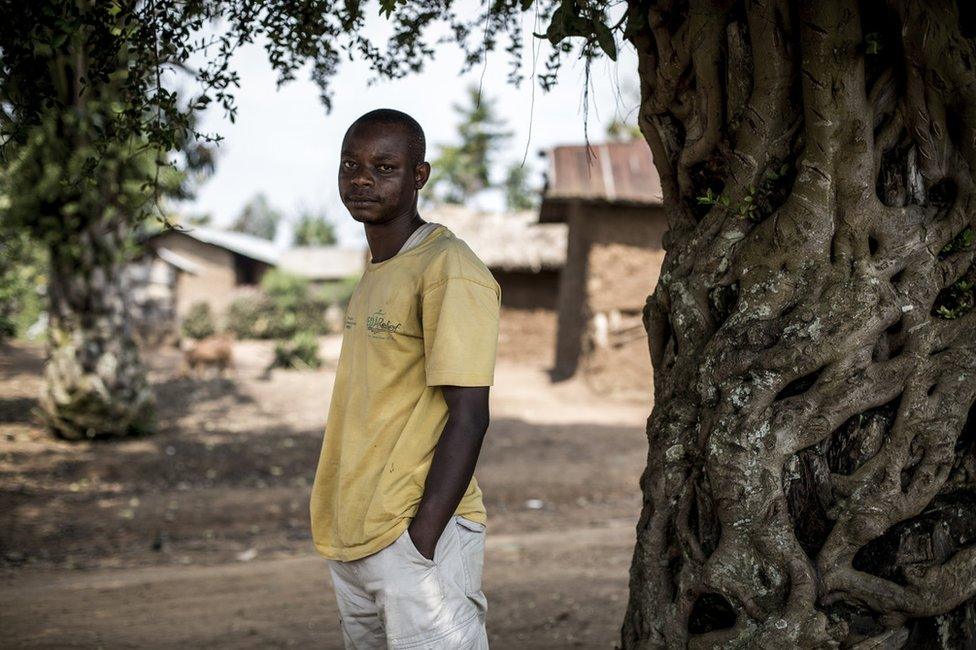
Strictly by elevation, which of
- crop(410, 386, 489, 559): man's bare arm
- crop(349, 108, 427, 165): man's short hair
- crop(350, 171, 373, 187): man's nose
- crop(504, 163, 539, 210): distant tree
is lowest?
crop(410, 386, 489, 559): man's bare arm

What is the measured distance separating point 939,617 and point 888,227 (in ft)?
3.41

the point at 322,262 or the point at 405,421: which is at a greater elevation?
the point at 322,262

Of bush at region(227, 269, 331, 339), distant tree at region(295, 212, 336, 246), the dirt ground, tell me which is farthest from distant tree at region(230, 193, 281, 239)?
the dirt ground

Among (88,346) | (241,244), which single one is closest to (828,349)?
(88,346)

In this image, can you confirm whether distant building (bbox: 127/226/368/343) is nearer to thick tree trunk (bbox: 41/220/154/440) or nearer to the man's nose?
thick tree trunk (bbox: 41/220/154/440)

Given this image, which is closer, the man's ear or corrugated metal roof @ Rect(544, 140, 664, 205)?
the man's ear

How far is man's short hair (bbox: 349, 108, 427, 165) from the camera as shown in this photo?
224 cm

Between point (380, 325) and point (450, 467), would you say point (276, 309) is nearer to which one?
point (380, 325)

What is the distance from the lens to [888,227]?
7.45 ft

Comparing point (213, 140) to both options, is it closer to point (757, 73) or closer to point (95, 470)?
point (757, 73)

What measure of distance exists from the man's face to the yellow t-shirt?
0.46 ft

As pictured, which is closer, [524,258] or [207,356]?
[207,356]

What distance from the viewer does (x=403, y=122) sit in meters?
2.26

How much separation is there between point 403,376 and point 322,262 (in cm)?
3949
